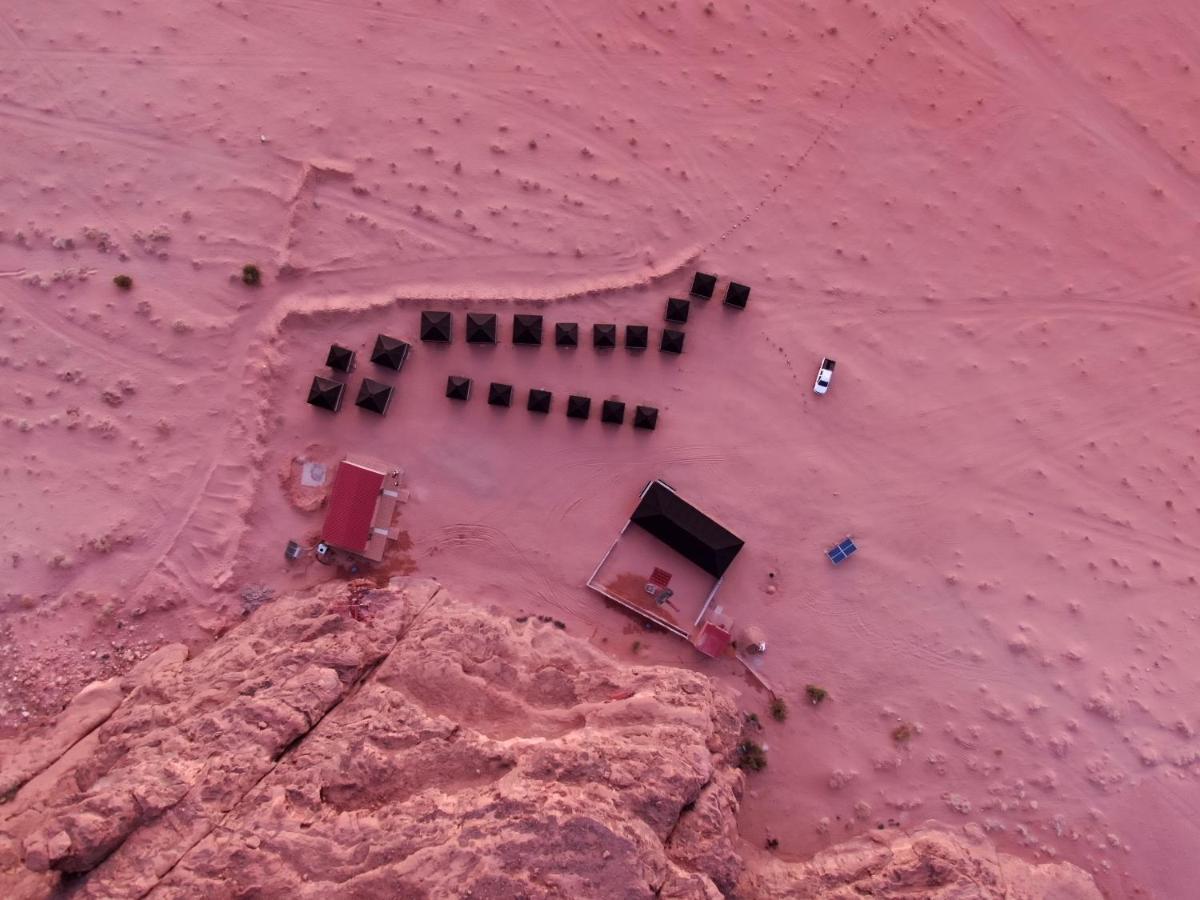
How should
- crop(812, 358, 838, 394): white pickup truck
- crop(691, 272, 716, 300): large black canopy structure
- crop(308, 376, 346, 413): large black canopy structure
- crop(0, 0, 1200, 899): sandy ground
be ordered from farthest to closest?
crop(812, 358, 838, 394): white pickup truck
crop(691, 272, 716, 300): large black canopy structure
crop(0, 0, 1200, 899): sandy ground
crop(308, 376, 346, 413): large black canopy structure

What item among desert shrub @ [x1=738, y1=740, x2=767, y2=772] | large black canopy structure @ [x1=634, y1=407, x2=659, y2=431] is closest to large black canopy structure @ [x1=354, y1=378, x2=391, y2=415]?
large black canopy structure @ [x1=634, y1=407, x2=659, y2=431]

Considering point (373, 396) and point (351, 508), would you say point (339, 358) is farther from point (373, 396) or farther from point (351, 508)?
point (351, 508)

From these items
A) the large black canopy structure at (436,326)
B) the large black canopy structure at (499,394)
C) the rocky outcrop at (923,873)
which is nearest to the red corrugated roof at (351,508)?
A: the large black canopy structure at (499,394)

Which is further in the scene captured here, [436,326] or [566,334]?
[566,334]

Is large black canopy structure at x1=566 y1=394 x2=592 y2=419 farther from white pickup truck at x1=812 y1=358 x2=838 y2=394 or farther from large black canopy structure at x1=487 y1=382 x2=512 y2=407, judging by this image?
white pickup truck at x1=812 y1=358 x2=838 y2=394

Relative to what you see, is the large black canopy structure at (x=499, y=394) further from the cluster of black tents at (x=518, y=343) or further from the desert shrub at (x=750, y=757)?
the desert shrub at (x=750, y=757)

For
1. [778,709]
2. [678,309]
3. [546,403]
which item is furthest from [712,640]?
[678,309]

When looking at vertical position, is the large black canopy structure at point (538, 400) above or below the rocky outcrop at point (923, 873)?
above
